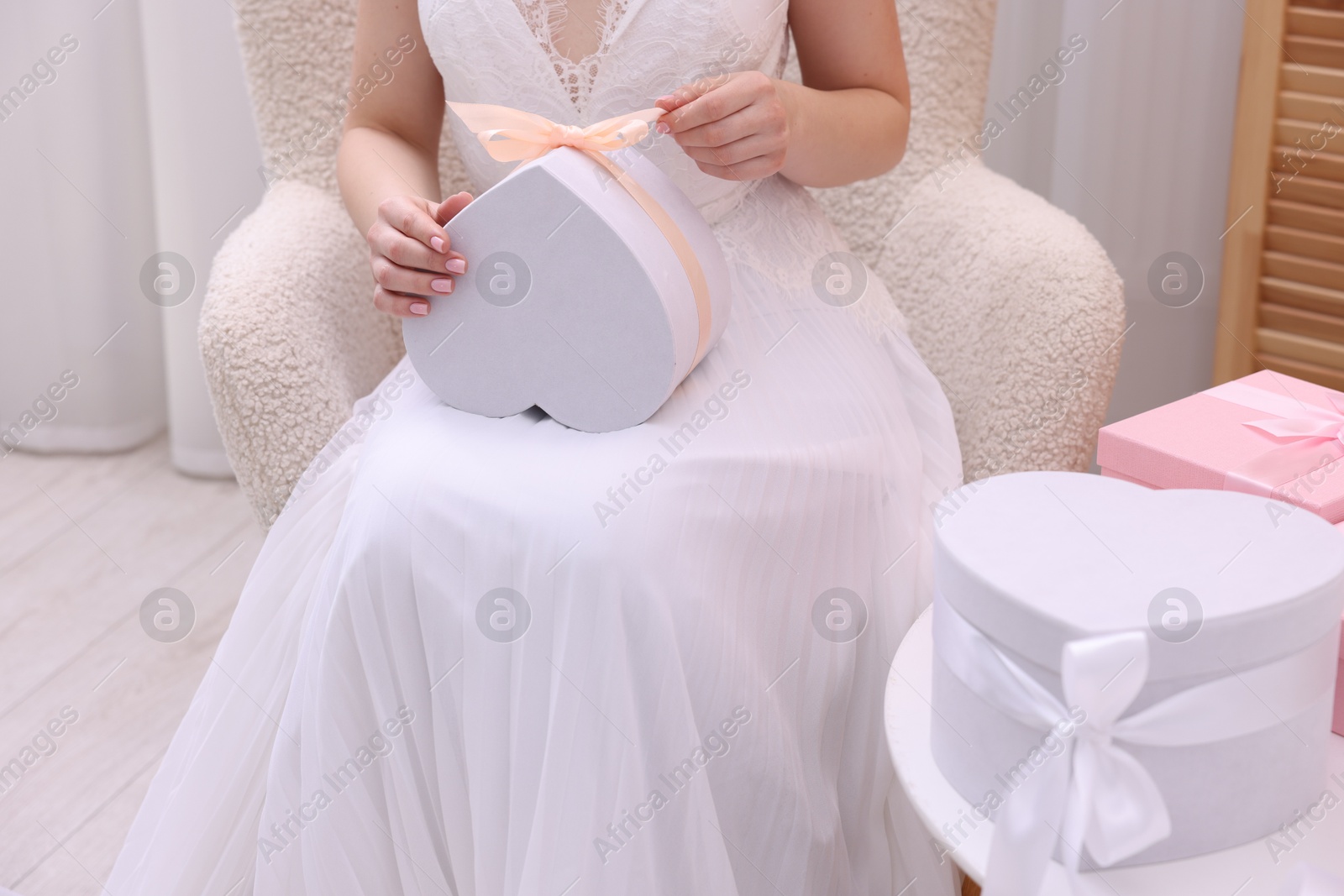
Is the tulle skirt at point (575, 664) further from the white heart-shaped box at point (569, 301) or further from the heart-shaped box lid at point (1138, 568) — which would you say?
the heart-shaped box lid at point (1138, 568)

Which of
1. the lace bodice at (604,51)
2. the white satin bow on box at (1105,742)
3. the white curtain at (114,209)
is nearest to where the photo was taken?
the white satin bow on box at (1105,742)

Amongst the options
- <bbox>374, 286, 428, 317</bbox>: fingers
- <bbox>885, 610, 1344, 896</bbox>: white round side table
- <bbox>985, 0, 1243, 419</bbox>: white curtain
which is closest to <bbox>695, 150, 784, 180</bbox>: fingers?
<bbox>374, 286, 428, 317</bbox>: fingers

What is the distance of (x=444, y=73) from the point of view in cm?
110

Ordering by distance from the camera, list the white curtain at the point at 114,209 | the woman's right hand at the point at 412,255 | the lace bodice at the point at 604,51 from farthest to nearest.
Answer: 1. the white curtain at the point at 114,209
2. the lace bodice at the point at 604,51
3. the woman's right hand at the point at 412,255

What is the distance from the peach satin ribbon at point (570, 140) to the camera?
0.89 metres

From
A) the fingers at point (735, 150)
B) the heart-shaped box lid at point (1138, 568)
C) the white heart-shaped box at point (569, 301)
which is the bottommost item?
the heart-shaped box lid at point (1138, 568)

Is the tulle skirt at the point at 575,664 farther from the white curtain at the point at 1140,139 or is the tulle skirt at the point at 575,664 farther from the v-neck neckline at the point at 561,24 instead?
the white curtain at the point at 1140,139

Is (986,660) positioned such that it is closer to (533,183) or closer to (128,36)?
(533,183)

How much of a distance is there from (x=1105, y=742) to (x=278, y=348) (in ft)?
2.46

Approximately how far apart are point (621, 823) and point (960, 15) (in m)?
0.94

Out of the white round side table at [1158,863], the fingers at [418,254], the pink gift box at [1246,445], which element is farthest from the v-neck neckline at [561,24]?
the white round side table at [1158,863]

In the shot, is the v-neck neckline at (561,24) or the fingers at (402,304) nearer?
the fingers at (402,304)

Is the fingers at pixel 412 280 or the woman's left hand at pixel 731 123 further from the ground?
the woman's left hand at pixel 731 123

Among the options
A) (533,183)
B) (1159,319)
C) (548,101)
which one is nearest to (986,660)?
(533,183)
